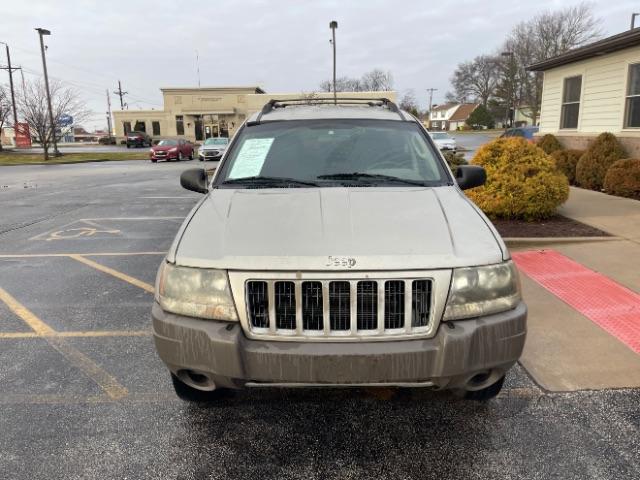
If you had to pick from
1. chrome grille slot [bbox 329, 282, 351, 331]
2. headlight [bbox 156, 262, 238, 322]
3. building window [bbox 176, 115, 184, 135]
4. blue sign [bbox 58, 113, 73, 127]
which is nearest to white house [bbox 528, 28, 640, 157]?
chrome grille slot [bbox 329, 282, 351, 331]

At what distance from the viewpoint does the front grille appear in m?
2.36

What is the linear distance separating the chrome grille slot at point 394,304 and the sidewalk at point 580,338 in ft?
5.15

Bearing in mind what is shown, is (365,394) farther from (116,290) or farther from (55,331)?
(116,290)

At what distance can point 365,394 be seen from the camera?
10.7 feet

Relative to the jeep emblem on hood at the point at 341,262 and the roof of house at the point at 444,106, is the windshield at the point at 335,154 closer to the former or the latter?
the jeep emblem on hood at the point at 341,262

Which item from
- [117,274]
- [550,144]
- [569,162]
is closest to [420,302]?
[117,274]

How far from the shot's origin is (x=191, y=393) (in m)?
2.92

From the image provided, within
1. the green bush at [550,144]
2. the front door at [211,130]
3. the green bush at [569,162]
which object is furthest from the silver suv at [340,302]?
the front door at [211,130]

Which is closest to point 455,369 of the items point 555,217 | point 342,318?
point 342,318

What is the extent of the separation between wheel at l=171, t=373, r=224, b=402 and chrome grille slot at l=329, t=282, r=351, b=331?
92 centimetres

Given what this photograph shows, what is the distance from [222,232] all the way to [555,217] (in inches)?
284

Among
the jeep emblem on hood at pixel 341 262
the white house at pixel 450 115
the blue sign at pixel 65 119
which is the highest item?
the white house at pixel 450 115

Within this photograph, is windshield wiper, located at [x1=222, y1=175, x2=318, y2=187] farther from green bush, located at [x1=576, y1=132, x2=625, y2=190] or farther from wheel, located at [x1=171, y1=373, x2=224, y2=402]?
green bush, located at [x1=576, y1=132, x2=625, y2=190]

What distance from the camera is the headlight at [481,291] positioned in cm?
239
